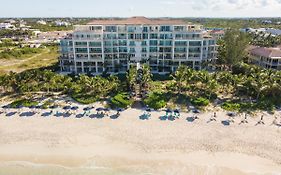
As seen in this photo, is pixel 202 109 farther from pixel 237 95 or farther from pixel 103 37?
pixel 103 37

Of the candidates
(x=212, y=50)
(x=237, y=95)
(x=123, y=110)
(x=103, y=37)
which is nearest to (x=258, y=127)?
(x=237, y=95)

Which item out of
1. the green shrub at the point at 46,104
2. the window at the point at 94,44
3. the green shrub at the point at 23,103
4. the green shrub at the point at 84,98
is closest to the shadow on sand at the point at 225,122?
the green shrub at the point at 84,98

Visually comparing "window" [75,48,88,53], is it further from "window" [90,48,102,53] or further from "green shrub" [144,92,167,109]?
"green shrub" [144,92,167,109]

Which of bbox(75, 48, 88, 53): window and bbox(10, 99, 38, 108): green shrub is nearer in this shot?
bbox(10, 99, 38, 108): green shrub

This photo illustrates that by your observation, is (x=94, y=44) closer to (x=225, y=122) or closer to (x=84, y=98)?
(x=84, y=98)

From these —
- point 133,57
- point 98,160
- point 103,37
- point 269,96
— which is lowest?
point 98,160

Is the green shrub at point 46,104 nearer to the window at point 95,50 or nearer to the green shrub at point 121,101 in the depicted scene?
the green shrub at point 121,101

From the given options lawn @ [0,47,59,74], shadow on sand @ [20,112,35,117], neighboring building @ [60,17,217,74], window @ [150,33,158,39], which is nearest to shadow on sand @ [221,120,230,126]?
neighboring building @ [60,17,217,74]
